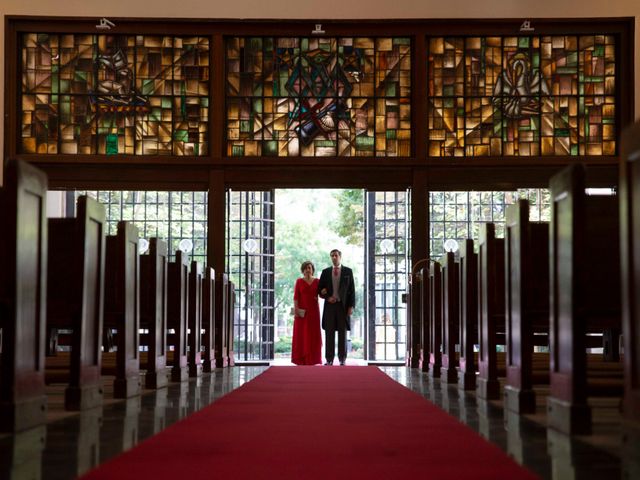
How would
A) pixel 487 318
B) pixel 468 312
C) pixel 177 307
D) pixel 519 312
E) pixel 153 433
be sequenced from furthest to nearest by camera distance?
pixel 177 307
pixel 468 312
pixel 487 318
pixel 519 312
pixel 153 433

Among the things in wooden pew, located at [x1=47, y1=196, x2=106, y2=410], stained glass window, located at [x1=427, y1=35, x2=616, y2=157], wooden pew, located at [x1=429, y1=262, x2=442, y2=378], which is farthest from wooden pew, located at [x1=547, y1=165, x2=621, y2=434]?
stained glass window, located at [x1=427, y1=35, x2=616, y2=157]

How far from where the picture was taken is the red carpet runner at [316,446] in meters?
2.32

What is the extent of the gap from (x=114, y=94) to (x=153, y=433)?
26.2 ft

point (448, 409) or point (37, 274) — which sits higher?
point (37, 274)

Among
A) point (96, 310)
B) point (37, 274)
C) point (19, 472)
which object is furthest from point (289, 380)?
point (19, 472)

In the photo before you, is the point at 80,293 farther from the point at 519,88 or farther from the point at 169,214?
the point at 519,88

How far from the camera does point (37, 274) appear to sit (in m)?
3.72

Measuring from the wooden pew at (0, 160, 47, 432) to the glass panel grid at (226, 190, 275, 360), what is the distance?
722 cm

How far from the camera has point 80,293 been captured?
4352 millimetres

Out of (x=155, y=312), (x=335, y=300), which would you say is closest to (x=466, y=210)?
(x=335, y=300)

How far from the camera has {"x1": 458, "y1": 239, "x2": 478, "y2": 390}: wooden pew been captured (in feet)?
18.7

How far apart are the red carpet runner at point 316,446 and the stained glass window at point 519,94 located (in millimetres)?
6587

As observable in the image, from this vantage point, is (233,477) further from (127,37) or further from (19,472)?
(127,37)

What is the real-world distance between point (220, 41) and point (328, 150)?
5.51 ft
